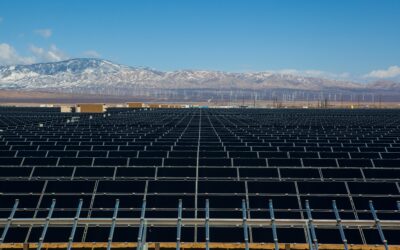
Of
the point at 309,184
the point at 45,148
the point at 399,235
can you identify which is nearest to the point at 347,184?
the point at 309,184

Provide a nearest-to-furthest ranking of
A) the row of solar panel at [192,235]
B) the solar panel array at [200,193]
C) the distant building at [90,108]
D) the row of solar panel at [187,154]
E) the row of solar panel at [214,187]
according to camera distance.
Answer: the row of solar panel at [192,235] → the solar panel array at [200,193] → the row of solar panel at [214,187] → the row of solar panel at [187,154] → the distant building at [90,108]

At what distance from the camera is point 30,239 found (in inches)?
425

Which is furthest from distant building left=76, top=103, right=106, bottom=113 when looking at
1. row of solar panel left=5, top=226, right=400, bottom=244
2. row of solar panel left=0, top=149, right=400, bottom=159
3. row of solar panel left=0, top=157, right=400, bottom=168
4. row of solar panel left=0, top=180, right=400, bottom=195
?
row of solar panel left=5, top=226, right=400, bottom=244

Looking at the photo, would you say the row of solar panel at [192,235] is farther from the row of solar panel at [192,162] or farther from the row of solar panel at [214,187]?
the row of solar panel at [192,162]

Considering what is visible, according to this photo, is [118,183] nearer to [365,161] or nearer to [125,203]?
[125,203]

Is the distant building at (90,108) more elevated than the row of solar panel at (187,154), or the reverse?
the row of solar panel at (187,154)

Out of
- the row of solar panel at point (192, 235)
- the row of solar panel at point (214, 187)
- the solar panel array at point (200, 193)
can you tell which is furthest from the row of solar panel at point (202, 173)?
the row of solar panel at point (192, 235)

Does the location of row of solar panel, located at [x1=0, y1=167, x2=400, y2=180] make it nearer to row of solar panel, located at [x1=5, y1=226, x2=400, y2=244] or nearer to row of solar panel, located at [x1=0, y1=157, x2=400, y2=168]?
row of solar panel, located at [x1=0, y1=157, x2=400, y2=168]

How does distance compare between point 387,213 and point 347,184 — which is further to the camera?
point 347,184

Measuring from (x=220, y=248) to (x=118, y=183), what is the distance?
4.72m

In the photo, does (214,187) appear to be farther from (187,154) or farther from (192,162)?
(187,154)

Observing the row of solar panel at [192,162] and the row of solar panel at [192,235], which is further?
the row of solar panel at [192,162]

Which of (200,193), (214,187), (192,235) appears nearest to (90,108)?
(214,187)

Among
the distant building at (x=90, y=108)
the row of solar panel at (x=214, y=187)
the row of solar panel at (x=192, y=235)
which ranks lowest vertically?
the distant building at (x=90, y=108)
